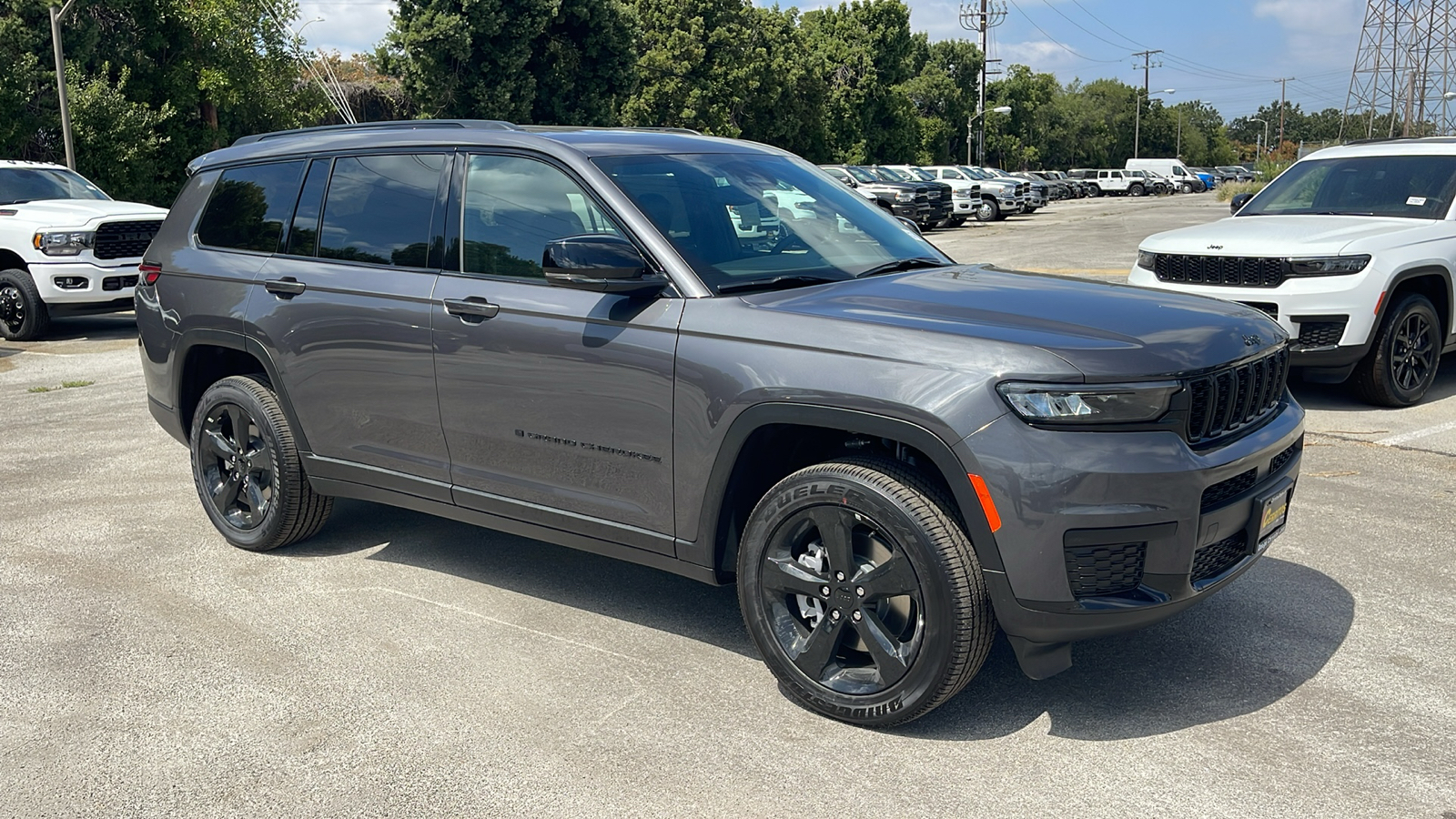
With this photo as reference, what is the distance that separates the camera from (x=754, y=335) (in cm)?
379

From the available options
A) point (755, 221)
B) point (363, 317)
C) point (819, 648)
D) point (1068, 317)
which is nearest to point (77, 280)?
point (363, 317)

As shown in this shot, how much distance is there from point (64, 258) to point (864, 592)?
1224cm

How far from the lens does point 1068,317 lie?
3668 mm

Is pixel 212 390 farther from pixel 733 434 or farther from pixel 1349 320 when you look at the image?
pixel 1349 320

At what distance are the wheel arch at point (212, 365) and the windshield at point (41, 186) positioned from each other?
9982mm

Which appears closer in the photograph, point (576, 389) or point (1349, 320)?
point (576, 389)

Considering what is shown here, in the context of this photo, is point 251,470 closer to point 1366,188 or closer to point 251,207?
point 251,207

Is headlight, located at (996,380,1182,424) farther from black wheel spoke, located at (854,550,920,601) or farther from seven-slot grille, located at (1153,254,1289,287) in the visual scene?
seven-slot grille, located at (1153,254,1289,287)

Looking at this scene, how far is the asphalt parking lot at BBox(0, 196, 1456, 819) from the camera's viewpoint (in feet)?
11.1

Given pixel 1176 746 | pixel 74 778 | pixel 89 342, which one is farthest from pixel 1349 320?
pixel 89 342

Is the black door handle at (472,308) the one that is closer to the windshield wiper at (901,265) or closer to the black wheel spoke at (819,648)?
the windshield wiper at (901,265)

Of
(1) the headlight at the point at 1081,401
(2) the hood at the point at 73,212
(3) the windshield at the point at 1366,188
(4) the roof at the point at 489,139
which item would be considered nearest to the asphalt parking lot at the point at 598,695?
(1) the headlight at the point at 1081,401

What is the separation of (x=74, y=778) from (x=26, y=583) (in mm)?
2060

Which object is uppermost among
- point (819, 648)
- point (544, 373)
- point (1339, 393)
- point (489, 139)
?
point (489, 139)
